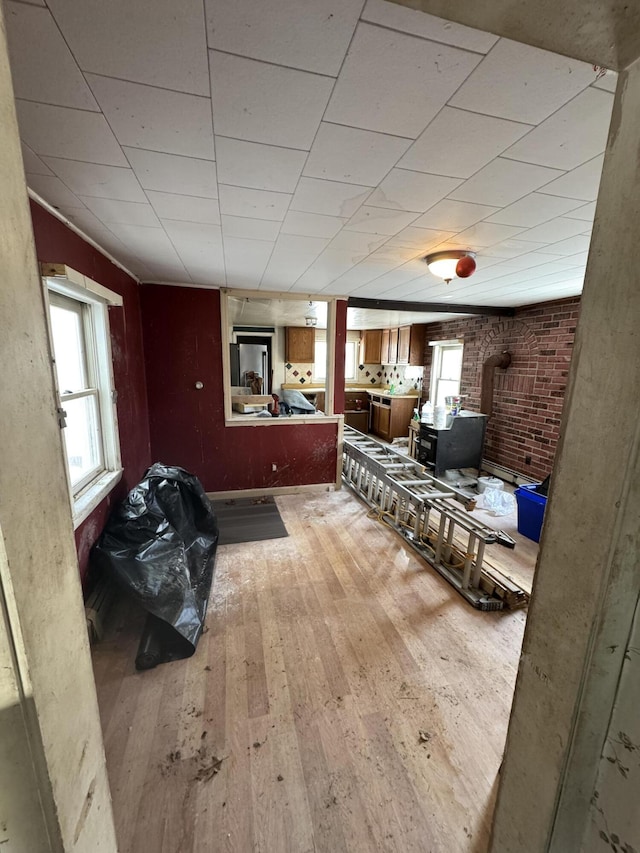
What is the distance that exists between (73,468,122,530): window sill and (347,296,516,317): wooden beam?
9.61 feet

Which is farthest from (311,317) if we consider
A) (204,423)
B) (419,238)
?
(419,238)

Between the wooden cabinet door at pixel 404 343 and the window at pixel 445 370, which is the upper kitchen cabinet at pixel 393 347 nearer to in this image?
the wooden cabinet door at pixel 404 343

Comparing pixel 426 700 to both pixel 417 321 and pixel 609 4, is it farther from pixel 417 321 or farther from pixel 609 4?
pixel 417 321

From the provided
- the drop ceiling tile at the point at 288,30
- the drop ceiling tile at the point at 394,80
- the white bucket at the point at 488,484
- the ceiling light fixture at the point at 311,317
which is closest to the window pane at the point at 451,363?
the white bucket at the point at 488,484

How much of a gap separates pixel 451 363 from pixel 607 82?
16.8 ft

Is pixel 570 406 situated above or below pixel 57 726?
above

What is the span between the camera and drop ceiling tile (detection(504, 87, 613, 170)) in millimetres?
946

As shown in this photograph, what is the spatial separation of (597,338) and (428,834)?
1624 millimetres

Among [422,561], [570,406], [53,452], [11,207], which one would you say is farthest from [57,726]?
[422,561]

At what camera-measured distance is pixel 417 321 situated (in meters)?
5.88

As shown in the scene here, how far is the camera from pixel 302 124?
1051 millimetres

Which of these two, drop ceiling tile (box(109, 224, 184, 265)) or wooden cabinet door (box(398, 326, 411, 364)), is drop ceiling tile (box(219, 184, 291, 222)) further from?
wooden cabinet door (box(398, 326, 411, 364))

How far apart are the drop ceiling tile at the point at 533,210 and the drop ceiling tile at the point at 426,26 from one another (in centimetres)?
88

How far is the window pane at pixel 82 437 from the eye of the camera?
6.77ft
